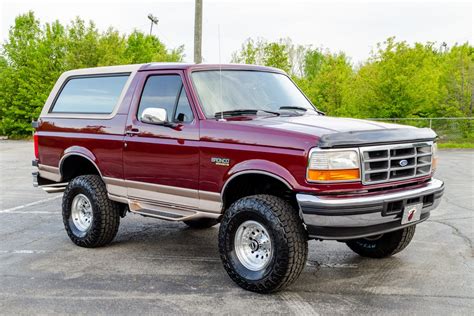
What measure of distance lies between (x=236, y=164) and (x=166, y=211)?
4.12 ft

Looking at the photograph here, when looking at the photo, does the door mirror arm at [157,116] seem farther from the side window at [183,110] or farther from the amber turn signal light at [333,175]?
the amber turn signal light at [333,175]

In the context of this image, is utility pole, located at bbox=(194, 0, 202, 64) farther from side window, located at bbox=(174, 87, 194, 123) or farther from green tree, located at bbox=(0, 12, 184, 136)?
side window, located at bbox=(174, 87, 194, 123)

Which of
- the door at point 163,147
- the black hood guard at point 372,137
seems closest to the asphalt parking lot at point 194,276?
the door at point 163,147

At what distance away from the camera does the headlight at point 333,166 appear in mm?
→ 4398

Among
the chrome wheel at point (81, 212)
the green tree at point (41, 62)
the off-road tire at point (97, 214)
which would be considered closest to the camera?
the off-road tire at point (97, 214)

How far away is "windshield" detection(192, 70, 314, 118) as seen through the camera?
549 centimetres

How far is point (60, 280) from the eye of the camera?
207 inches

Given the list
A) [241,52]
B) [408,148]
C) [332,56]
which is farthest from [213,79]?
[332,56]

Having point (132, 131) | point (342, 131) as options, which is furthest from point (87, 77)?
point (342, 131)

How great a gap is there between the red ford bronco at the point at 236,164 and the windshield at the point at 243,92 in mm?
16

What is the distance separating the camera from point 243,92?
574cm

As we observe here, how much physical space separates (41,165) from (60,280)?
95.8 inches

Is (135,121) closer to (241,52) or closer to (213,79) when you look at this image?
(213,79)

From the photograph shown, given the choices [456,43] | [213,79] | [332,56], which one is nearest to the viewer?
[213,79]
